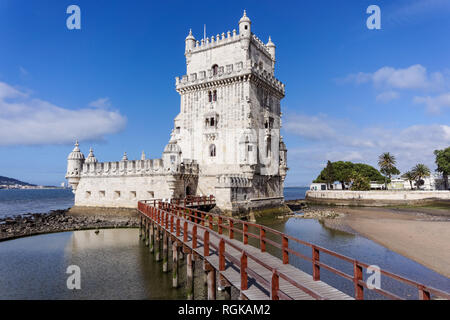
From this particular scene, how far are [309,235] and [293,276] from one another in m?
16.7

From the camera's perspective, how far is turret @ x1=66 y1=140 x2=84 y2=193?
35.1 metres

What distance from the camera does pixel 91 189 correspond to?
34.6m

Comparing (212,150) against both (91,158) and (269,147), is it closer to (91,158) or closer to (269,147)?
(269,147)

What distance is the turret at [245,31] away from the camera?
32875mm

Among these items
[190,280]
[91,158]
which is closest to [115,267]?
[190,280]

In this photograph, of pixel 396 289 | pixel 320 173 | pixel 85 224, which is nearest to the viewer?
pixel 396 289

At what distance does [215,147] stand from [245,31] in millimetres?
13288

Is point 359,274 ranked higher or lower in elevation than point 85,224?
higher

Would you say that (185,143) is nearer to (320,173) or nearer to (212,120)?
(212,120)

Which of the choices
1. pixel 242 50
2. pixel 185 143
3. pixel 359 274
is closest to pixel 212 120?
pixel 185 143

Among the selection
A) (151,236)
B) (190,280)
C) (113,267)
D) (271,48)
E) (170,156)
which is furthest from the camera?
(271,48)

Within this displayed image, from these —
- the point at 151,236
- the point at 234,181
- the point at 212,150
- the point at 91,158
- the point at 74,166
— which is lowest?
the point at 151,236

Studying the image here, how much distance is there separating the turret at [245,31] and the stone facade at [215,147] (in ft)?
0.36

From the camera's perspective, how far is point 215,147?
110 ft
